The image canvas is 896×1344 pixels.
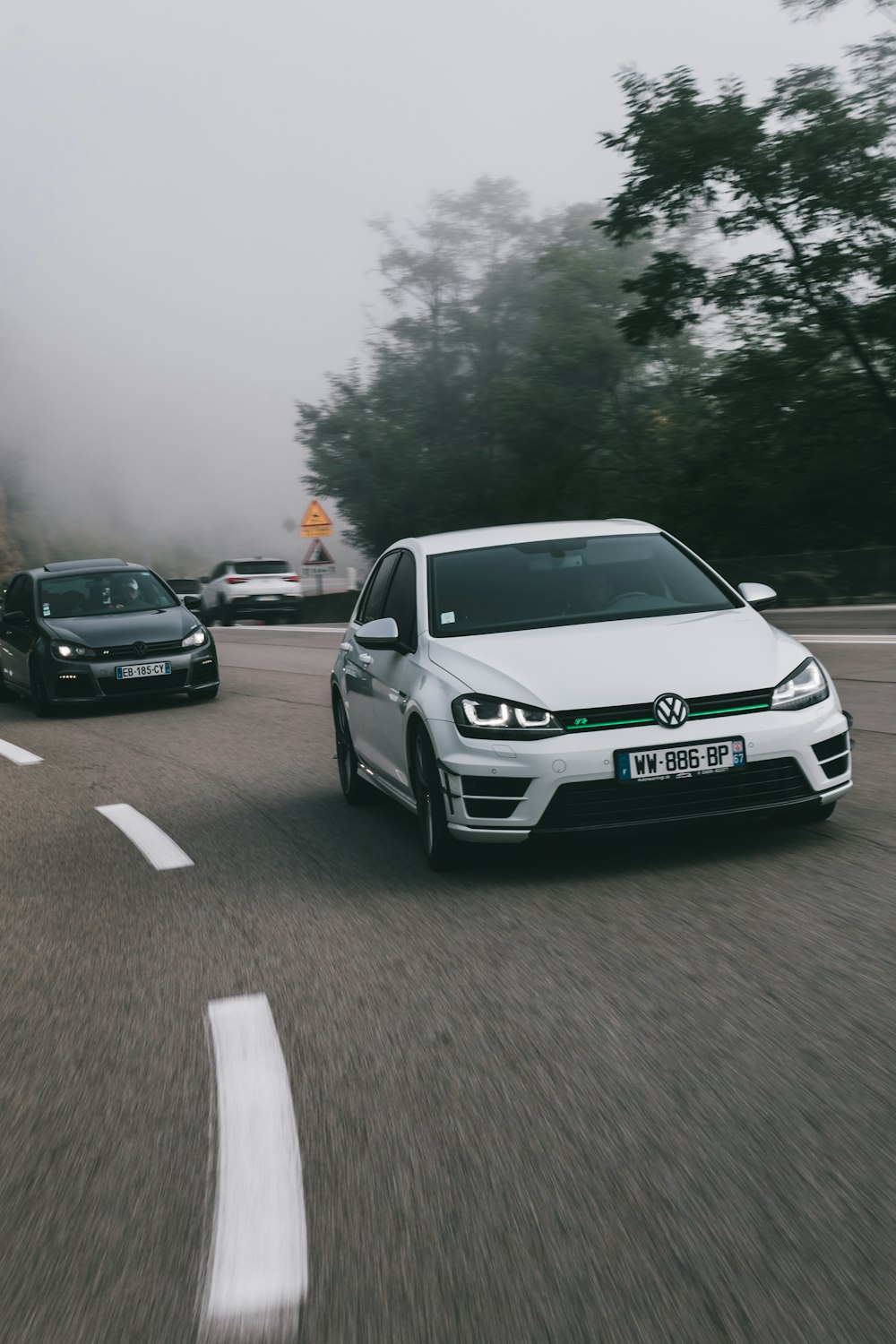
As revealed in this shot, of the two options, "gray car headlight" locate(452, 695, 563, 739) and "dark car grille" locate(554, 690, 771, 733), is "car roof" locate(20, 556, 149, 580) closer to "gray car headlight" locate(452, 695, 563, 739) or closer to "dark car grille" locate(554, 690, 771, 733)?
"gray car headlight" locate(452, 695, 563, 739)

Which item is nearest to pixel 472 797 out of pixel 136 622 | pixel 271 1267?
pixel 271 1267

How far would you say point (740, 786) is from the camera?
6.09 m

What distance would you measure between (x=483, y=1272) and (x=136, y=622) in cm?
1391

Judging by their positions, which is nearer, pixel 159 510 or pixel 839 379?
pixel 839 379

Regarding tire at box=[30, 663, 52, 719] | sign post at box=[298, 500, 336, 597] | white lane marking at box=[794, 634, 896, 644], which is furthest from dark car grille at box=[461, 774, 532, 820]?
sign post at box=[298, 500, 336, 597]

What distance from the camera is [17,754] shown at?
1255 cm

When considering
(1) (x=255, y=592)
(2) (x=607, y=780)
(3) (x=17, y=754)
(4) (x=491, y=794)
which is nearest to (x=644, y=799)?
(2) (x=607, y=780)

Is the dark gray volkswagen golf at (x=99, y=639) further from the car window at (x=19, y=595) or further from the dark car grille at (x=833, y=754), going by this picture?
the dark car grille at (x=833, y=754)

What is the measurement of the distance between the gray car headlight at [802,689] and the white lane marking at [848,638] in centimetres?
1221

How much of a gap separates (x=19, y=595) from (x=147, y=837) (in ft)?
33.5

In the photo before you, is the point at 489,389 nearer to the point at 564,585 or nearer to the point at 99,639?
the point at 99,639

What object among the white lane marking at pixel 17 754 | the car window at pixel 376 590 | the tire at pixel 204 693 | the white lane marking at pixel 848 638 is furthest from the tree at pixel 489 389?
the car window at pixel 376 590

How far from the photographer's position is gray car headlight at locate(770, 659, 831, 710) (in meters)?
6.21

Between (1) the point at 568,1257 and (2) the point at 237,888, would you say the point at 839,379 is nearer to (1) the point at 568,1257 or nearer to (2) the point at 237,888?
(2) the point at 237,888
